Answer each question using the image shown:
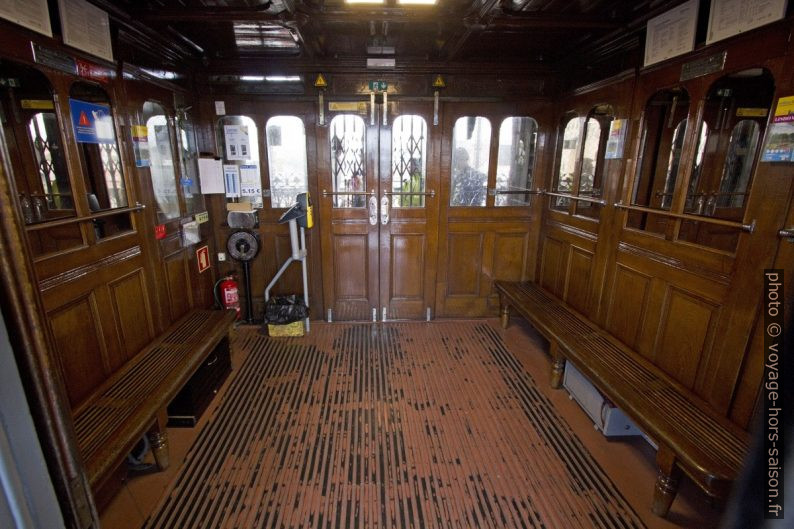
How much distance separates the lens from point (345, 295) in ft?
13.5

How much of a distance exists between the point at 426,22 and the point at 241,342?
3.22 m

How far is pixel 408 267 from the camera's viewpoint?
13.4 ft

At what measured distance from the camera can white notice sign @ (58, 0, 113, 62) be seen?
2.02 m

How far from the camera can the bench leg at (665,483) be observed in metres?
1.83

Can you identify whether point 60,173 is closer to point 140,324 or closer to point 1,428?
point 140,324

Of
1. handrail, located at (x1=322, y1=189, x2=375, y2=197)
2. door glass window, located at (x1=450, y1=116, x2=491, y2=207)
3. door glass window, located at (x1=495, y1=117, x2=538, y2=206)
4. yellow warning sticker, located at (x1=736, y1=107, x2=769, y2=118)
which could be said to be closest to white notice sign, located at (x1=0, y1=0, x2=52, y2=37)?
handrail, located at (x1=322, y1=189, x2=375, y2=197)

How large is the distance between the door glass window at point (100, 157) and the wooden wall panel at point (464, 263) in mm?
2888

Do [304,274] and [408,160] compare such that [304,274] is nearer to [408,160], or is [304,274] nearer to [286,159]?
[286,159]

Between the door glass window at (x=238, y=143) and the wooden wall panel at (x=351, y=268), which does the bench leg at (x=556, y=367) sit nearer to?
the wooden wall panel at (x=351, y=268)

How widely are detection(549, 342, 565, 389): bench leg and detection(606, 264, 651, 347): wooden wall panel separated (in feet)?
1.47

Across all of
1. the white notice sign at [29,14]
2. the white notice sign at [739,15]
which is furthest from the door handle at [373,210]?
the white notice sign at [739,15]

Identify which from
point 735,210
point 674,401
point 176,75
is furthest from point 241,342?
point 735,210

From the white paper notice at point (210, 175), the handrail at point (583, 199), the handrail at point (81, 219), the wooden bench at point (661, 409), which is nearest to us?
the wooden bench at point (661, 409)

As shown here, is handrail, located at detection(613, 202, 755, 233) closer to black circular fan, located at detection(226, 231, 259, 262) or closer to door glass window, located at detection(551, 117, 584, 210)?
door glass window, located at detection(551, 117, 584, 210)
